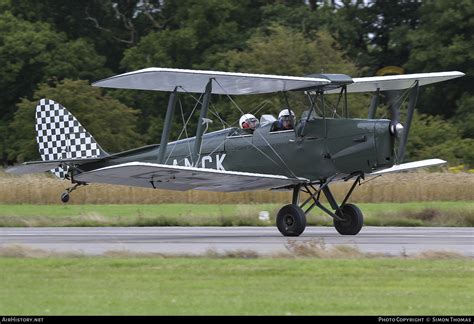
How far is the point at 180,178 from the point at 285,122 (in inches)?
96.7

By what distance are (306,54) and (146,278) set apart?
118 ft

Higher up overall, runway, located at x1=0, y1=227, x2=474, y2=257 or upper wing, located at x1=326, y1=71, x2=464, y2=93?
upper wing, located at x1=326, y1=71, x2=464, y2=93

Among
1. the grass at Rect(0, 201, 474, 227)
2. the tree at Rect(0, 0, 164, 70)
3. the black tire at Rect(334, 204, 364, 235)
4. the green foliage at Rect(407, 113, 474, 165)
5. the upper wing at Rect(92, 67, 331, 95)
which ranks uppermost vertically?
the tree at Rect(0, 0, 164, 70)

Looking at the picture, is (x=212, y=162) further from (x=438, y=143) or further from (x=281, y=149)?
(x=438, y=143)

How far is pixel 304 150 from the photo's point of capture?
64.9ft

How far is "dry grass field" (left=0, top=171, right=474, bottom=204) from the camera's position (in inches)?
1205

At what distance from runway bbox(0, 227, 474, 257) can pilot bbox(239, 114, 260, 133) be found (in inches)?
82.7

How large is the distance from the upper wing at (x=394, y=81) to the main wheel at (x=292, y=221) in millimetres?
2665

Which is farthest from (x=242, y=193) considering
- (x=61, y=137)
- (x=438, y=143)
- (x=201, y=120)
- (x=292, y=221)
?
(x=438, y=143)

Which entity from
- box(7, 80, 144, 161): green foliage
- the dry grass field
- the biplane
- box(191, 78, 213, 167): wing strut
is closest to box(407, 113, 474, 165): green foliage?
the dry grass field

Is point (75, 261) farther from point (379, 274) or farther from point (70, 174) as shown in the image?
point (70, 174)

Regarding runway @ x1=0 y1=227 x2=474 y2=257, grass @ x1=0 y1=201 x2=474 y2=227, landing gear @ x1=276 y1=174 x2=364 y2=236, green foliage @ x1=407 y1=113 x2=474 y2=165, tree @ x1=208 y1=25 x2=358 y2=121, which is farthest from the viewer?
tree @ x1=208 y1=25 x2=358 y2=121

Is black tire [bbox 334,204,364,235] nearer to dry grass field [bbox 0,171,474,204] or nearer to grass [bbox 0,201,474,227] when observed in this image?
grass [bbox 0,201,474,227]

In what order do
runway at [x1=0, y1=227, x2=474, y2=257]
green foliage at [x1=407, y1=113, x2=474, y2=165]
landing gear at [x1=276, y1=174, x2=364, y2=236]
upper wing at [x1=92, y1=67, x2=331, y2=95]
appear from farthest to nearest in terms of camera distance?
green foliage at [x1=407, y1=113, x2=474, y2=165] < landing gear at [x1=276, y1=174, x2=364, y2=236] < upper wing at [x1=92, y1=67, x2=331, y2=95] < runway at [x1=0, y1=227, x2=474, y2=257]
